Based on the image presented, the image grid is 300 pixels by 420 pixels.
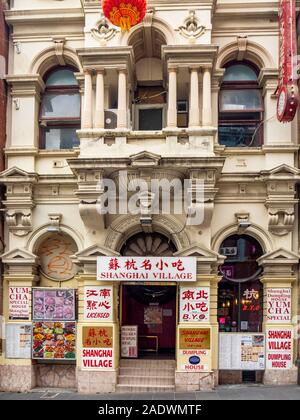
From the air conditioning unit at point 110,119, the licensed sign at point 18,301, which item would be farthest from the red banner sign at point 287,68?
the licensed sign at point 18,301

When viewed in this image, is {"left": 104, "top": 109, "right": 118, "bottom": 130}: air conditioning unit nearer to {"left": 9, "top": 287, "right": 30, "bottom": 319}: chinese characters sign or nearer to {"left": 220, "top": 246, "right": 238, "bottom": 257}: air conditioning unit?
{"left": 220, "top": 246, "right": 238, "bottom": 257}: air conditioning unit

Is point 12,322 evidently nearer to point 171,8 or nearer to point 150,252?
point 150,252

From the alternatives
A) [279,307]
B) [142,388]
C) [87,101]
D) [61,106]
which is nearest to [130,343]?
[142,388]

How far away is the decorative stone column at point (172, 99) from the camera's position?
17797 mm

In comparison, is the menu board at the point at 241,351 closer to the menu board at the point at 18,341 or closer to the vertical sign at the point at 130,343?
the vertical sign at the point at 130,343

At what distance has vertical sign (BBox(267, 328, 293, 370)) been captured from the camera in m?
17.8

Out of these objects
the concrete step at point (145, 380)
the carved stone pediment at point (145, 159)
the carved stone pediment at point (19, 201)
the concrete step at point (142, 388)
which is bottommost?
the concrete step at point (142, 388)

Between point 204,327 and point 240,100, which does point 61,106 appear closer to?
point 240,100

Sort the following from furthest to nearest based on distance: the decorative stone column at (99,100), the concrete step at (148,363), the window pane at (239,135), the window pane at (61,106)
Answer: the window pane at (61,106) → the window pane at (239,135) → the concrete step at (148,363) → the decorative stone column at (99,100)

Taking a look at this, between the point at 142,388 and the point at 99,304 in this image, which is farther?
the point at 99,304

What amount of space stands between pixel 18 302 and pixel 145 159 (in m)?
6.11

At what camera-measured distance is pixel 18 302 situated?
730 inches

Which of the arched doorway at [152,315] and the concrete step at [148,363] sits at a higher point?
the arched doorway at [152,315]

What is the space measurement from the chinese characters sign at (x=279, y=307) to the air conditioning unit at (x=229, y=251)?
1791mm
